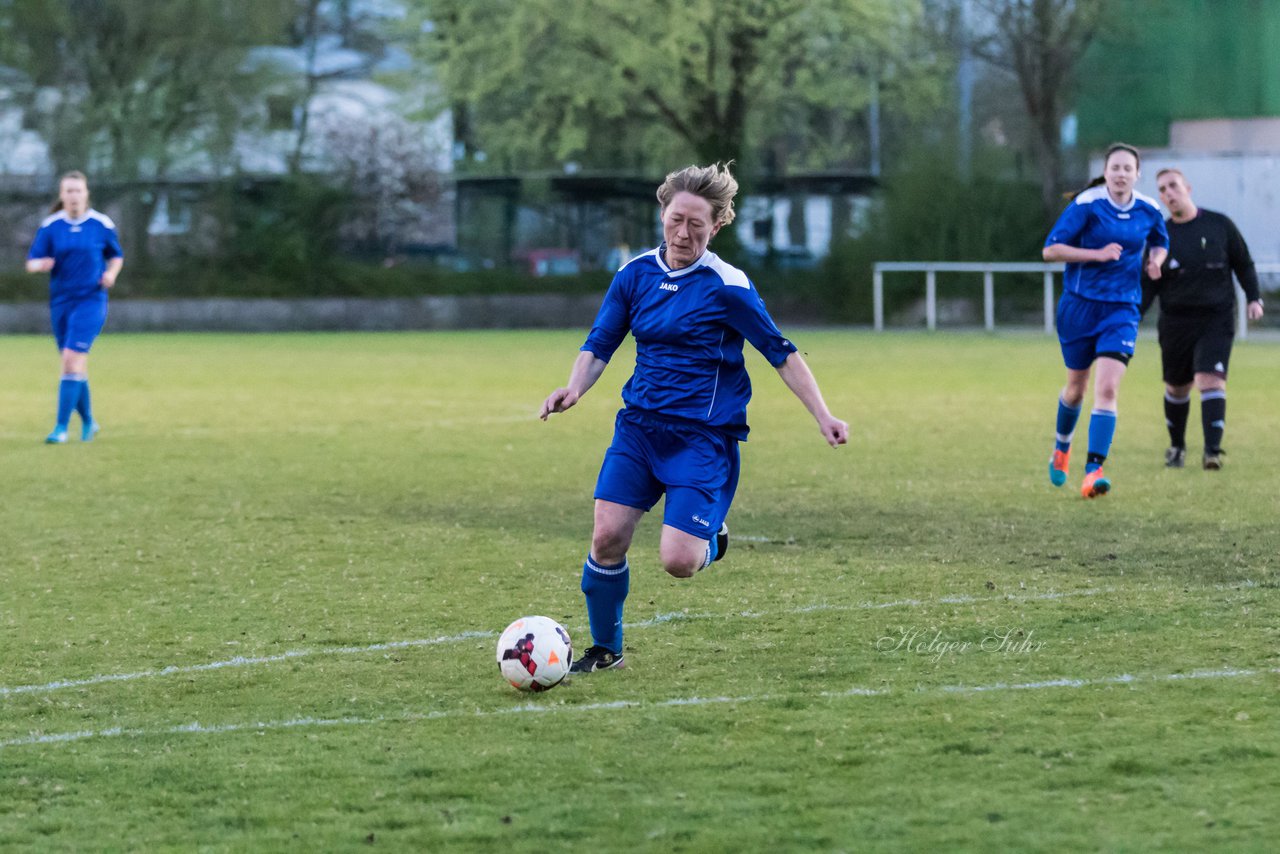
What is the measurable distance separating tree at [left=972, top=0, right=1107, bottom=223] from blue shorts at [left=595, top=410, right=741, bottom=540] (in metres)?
31.1

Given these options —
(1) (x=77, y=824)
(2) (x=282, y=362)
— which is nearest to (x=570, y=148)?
(2) (x=282, y=362)

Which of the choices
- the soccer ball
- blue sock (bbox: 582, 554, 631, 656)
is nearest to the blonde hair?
blue sock (bbox: 582, 554, 631, 656)

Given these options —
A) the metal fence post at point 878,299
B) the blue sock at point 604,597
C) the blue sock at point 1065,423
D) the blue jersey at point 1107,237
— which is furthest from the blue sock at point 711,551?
the metal fence post at point 878,299

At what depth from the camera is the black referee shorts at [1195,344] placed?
12.5 meters

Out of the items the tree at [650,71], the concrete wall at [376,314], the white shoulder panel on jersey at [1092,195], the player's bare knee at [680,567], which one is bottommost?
the concrete wall at [376,314]

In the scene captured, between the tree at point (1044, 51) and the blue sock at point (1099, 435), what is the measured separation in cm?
2601

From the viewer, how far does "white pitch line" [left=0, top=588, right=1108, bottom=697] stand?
6.23 meters

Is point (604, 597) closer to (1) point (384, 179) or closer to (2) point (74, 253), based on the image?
(2) point (74, 253)

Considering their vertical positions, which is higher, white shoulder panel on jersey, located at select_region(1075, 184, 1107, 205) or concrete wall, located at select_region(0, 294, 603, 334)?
white shoulder panel on jersey, located at select_region(1075, 184, 1107, 205)

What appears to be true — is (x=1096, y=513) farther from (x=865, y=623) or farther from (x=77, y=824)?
(x=77, y=824)

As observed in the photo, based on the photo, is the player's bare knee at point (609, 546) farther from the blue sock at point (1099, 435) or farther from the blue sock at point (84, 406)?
the blue sock at point (84, 406)

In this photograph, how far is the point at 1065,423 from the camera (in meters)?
11.5

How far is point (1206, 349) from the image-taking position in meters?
12.5

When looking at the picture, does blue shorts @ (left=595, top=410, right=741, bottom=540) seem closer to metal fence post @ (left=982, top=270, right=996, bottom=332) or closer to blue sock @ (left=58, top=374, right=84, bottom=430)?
blue sock @ (left=58, top=374, right=84, bottom=430)
